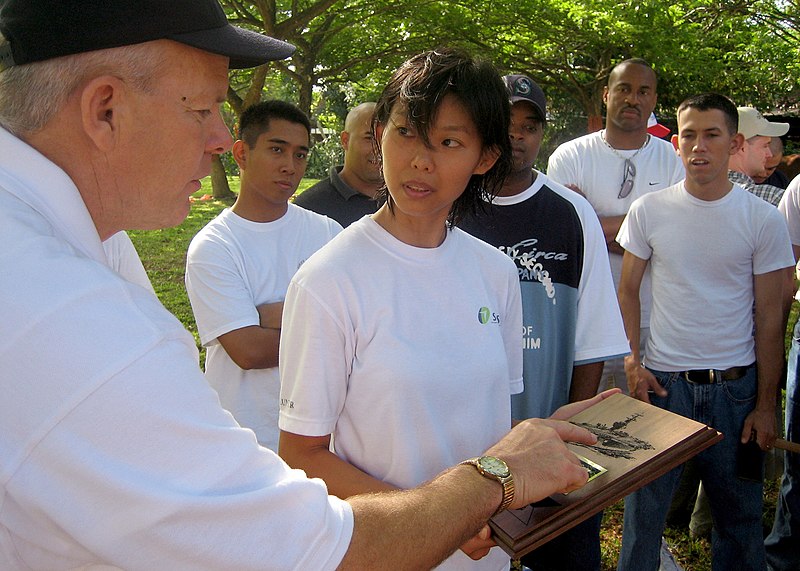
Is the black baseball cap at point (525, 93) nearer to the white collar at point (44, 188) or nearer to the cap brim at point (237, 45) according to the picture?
the cap brim at point (237, 45)

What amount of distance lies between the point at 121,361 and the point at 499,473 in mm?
832

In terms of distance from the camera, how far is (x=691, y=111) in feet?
11.5

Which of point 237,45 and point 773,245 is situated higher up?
point 237,45

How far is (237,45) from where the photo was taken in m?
1.29

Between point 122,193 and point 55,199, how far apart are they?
16 cm

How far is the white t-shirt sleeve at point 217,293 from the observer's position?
269 cm

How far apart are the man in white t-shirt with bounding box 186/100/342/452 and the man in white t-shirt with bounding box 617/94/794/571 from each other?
1.69 meters

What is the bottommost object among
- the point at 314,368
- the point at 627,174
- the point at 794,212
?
the point at 314,368

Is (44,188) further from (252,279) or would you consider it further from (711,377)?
(711,377)

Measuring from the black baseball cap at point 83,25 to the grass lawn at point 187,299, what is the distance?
3402mm

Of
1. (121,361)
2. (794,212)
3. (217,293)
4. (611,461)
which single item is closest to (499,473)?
(611,461)

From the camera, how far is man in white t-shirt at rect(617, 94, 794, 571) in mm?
3064

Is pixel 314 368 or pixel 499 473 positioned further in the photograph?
pixel 314 368

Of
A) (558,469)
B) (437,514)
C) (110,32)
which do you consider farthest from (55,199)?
(558,469)
